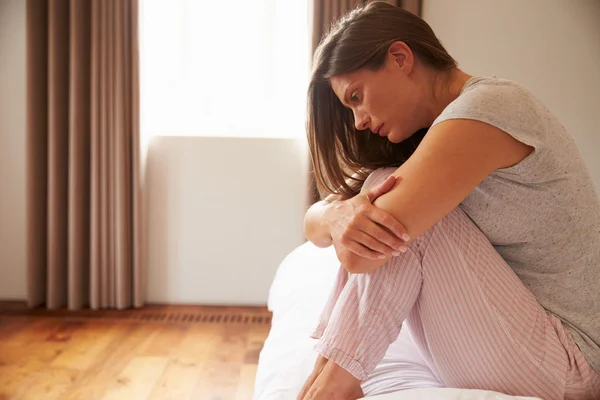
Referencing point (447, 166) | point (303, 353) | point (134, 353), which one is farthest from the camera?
point (134, 353)

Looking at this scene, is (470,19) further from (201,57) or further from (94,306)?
(94,306)

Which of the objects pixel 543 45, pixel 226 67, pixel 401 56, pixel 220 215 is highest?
pixel 543 45

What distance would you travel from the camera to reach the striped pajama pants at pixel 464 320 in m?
0.94

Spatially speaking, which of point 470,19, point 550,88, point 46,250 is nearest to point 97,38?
point 46,250

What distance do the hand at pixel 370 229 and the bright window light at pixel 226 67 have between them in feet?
6.05

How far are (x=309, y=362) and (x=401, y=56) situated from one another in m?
0.65

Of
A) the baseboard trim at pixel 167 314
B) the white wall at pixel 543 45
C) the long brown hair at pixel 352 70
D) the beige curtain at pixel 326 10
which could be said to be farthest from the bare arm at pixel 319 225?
the white wall at pixel 543 45

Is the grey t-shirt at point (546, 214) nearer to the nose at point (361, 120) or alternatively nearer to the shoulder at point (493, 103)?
the shoulder at point (493, 103)

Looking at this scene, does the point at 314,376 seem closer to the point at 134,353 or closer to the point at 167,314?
the point at 134,353

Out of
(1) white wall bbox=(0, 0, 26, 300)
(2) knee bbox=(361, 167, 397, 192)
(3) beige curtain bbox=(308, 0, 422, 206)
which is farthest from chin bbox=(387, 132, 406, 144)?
(1) white wall bbox=(0, 0, 26, 300)

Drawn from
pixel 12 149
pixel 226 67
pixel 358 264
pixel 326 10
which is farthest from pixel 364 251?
pixel 12 149

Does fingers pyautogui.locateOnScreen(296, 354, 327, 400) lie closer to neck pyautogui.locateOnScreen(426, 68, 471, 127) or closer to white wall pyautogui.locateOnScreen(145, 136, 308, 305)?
neck pyautogui.locateOnScreen(426, 68, 471, 127)

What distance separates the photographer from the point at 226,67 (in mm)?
2908

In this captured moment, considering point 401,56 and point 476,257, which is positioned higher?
point 401,56
